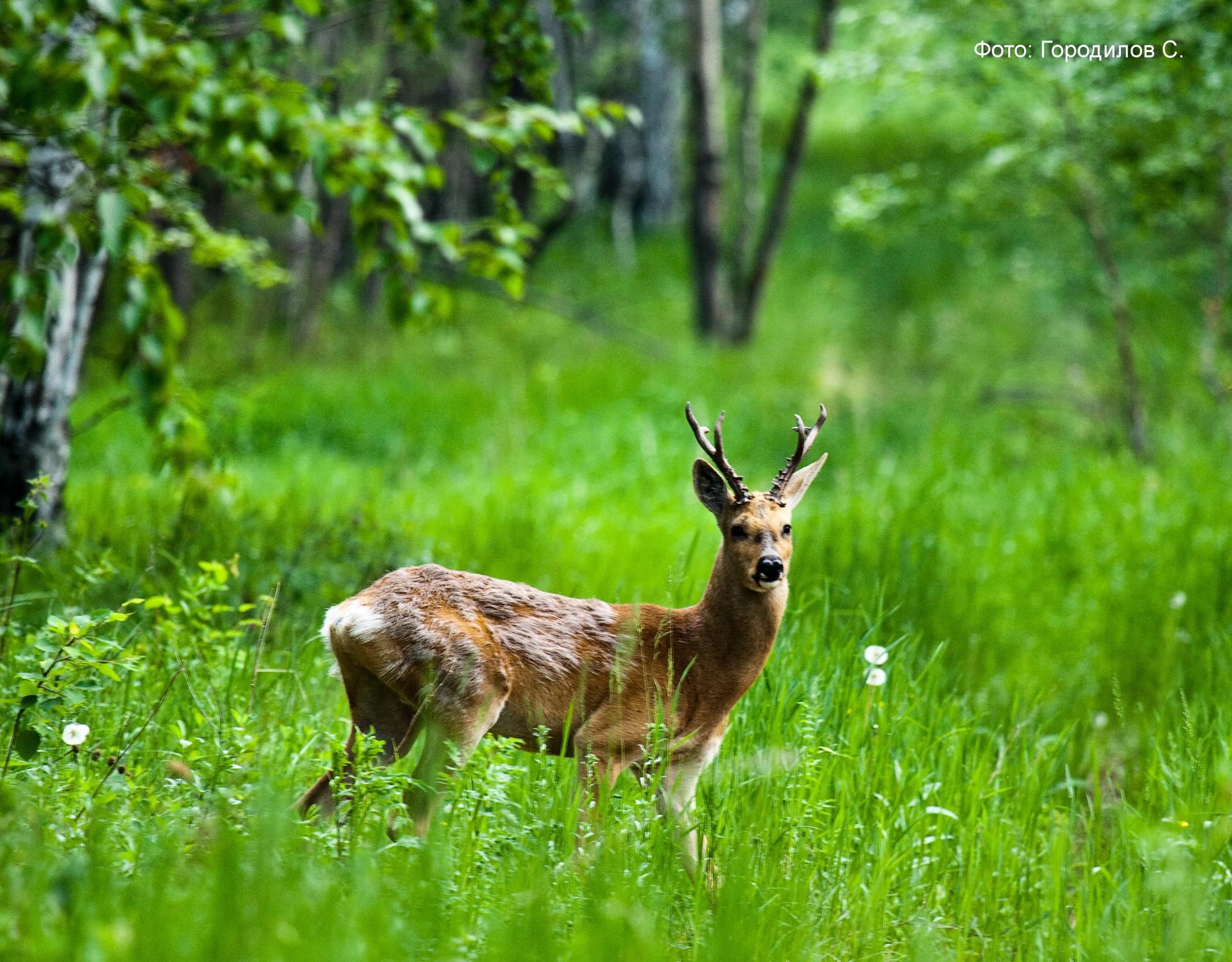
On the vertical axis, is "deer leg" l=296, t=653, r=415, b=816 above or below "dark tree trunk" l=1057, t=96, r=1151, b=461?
below

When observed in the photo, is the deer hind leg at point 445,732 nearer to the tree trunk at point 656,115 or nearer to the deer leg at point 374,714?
the deer leg at point 374,714

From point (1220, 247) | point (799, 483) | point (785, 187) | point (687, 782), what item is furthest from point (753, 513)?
point (785, 187)

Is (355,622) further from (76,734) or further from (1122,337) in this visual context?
(1122,337)

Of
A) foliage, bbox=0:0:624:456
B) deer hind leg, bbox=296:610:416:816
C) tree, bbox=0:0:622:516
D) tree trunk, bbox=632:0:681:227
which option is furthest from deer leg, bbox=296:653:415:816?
tree trunk, bbox=632:0:681:227

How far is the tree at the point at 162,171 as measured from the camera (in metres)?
3.69

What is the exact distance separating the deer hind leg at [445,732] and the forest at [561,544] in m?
0.09

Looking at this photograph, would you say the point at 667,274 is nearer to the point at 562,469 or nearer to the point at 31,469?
the point at 562,469

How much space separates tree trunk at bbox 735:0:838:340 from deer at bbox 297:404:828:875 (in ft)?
40.5

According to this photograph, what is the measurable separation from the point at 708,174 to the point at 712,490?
13.1 metres

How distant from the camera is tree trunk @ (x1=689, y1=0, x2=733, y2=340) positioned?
15.7 metres

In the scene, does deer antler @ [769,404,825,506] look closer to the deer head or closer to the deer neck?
the deer head

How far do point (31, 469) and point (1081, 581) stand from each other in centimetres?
602

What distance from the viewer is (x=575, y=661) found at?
3656mm

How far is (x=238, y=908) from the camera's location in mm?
2266
